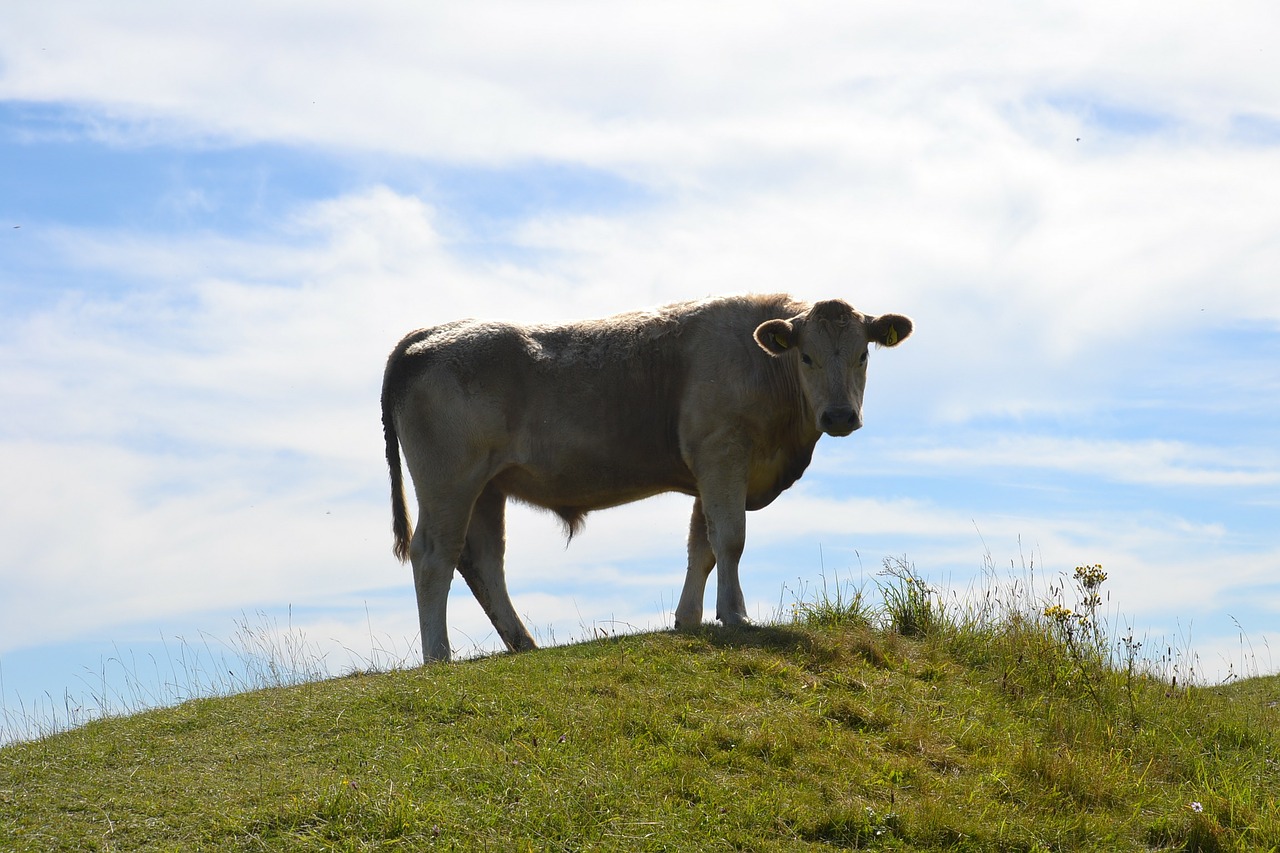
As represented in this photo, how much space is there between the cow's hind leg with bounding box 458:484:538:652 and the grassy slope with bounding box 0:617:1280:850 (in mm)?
2340

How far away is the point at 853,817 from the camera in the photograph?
877cm

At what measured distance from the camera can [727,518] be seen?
13.3 meters

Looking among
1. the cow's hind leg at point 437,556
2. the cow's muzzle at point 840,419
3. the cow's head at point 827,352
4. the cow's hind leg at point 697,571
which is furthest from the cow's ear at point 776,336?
the cow's hind leg at point 437,556

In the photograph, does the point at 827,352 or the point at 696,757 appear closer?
the point at 696,757

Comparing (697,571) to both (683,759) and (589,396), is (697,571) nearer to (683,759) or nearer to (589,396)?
(589,396)

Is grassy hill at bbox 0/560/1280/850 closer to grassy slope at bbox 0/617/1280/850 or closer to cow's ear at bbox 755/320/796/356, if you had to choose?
grassy slope at bbox 0/617/1280/850

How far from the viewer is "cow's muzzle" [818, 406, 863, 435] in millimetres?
12742

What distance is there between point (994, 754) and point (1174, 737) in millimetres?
2341

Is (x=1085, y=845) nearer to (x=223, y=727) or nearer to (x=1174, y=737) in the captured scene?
(x=1174, y=737)

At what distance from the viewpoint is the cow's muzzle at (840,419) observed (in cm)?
1274

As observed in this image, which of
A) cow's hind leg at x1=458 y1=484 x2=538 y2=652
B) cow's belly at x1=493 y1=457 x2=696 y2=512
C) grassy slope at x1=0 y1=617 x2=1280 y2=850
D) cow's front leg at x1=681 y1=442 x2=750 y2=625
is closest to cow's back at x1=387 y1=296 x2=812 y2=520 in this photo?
cow's belly at x1=493 y1=457 x2=696 y2=512

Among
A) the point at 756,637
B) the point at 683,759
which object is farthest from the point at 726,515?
the point at 683,759

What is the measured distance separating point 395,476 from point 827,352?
17.2 ft

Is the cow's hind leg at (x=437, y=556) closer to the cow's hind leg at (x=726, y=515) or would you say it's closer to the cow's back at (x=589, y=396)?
the cow's back at (x=589, y=396)
